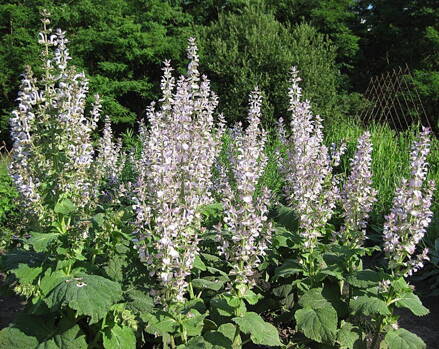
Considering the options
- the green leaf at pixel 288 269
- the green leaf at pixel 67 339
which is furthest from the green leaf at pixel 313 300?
A: the green leaf at pixel 67 339

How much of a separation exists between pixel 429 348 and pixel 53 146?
3.35 m

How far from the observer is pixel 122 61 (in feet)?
56.4

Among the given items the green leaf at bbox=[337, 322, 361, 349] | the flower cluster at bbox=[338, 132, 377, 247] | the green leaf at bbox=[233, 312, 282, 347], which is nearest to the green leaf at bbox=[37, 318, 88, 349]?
the green leaf at bbox=[233, 312, 282, 347]

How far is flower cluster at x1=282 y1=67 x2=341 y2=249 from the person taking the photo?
3.81 m

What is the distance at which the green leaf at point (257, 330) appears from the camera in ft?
9.75

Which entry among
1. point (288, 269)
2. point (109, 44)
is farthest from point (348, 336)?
point (109, 44)

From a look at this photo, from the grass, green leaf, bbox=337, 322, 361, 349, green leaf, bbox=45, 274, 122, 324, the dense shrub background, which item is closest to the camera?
green leaf, bbox=45, 274, 122, 324

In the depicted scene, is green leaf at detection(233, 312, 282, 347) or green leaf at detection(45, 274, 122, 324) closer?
green leaf at detection(45, 274, 122, 324)

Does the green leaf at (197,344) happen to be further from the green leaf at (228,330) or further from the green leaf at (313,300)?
the green leaf at (313,300)

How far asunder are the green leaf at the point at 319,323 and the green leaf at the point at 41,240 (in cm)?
171

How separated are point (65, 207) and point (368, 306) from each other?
2094 millimetres

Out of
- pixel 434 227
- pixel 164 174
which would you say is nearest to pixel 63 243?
pixel 164 174

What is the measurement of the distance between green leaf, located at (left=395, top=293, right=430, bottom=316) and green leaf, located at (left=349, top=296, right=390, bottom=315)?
177mm

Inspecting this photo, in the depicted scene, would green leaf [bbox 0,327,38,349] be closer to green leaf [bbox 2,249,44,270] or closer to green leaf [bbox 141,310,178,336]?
green leaf [bbox 2,249,44,270]
